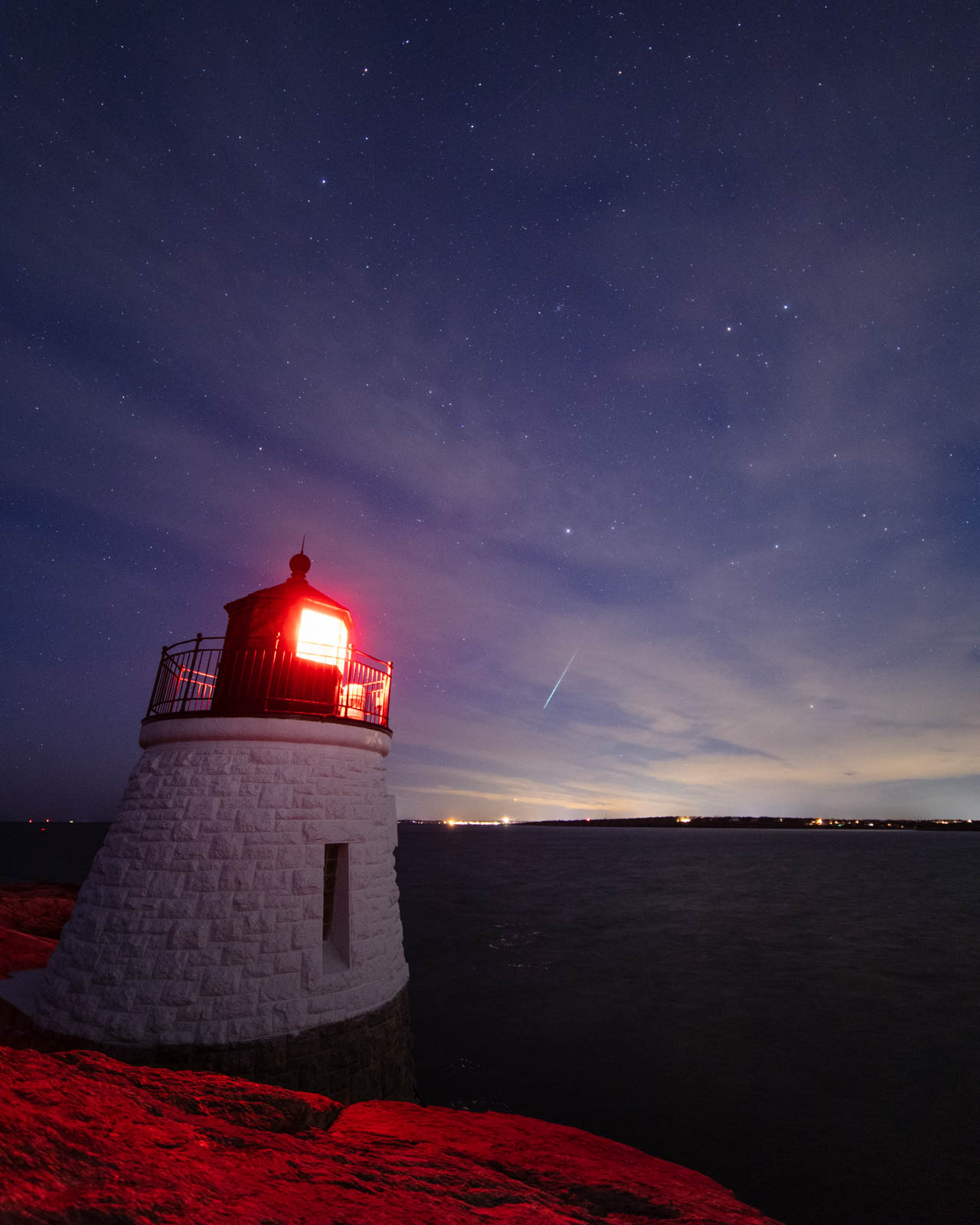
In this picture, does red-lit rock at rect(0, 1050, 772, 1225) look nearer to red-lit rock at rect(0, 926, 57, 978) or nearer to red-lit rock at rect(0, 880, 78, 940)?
red-lit rock at rect(0, 926, 57, 978)

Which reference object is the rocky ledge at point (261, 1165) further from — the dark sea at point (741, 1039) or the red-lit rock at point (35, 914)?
the red-lit rock at point (35, 914)

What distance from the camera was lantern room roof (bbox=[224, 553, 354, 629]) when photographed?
9.59 metres

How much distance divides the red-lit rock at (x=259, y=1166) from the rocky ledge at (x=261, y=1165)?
1cm

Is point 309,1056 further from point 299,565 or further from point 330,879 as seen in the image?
point 299,565

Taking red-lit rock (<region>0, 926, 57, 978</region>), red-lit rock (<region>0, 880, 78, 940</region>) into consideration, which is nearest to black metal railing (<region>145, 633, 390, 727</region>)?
red-lit rock (<region>0, 926, 57, 978</region>)

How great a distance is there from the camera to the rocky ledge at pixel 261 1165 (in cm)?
284

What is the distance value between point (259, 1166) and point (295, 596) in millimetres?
7330

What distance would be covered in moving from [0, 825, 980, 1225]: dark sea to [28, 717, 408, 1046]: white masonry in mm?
7585

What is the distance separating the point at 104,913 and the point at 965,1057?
21598 millimetres

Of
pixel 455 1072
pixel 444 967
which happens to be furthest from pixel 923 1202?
pixel 444 967

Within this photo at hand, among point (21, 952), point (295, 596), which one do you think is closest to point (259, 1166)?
point (295, 596)

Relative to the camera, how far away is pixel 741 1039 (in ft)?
53.9

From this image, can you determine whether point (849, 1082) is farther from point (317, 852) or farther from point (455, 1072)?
point (317, 852)

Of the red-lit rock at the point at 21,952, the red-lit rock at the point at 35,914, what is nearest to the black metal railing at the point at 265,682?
the red-lit rock at the point at 21,952
